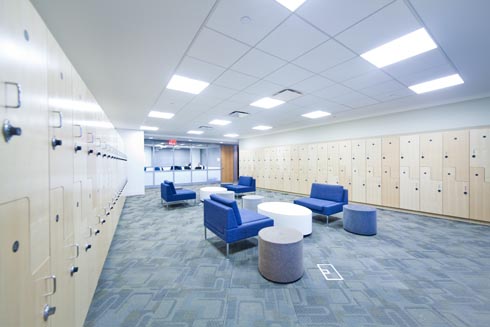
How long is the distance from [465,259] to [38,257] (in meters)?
4.54

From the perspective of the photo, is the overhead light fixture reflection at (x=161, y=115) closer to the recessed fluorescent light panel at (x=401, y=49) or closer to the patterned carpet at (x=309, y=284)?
the patterned carpet at (x=309, y=284)

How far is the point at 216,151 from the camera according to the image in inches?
492

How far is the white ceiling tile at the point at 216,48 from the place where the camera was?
214 centimetres

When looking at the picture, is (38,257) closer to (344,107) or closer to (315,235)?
(315,235)

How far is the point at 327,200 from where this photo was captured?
4.70 metres

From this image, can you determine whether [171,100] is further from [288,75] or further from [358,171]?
[358,171]

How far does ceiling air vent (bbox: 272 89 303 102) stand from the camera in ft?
12.5

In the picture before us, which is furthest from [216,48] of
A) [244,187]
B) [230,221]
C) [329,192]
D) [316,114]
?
[244,187]

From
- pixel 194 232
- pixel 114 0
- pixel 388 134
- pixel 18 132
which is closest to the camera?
pixel 18 132

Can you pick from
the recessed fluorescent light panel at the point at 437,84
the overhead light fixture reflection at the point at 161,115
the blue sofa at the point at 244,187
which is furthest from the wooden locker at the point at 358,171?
the overhead light fixture reflection at the point at 161,115

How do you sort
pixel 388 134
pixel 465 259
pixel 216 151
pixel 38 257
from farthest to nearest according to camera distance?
pixel 216 151 → pixel 388 134 → pixel 465 259 → pixel 38 257

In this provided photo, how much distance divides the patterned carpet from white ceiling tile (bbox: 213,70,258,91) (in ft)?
9.11

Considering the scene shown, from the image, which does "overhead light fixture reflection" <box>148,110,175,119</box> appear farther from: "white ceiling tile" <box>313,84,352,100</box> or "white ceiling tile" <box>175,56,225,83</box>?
"white ceiling tile" <box>313,84,352,100</box>

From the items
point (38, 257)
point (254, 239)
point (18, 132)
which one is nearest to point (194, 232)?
point (254, 239)
